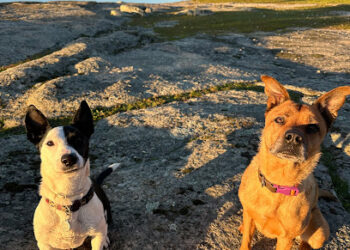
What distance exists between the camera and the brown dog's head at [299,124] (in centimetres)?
404

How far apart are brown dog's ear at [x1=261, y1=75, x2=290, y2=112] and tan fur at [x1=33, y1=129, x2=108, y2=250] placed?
360cm

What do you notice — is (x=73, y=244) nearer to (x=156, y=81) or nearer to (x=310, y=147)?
(x=310, y=147)

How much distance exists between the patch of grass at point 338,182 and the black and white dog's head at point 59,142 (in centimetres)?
615

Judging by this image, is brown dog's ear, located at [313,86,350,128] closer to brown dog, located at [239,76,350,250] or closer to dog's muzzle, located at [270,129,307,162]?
brown dog, located at [239,76,350,250]

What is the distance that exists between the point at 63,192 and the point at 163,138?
208 inches

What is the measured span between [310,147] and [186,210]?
3098 mm

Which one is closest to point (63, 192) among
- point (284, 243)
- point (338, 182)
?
point (284, 243)

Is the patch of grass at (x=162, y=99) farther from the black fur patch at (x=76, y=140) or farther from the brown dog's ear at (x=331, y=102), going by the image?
the brown dog's ear at (x=331, y=102)

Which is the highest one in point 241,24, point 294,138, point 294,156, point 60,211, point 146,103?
point 294,138

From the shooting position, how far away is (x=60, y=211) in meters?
4.11

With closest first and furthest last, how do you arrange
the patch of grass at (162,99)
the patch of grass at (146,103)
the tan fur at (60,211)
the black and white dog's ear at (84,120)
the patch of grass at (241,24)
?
the tan fur at (60,211)
the black and white dog's ear at (84,120)
the patch of grass at (146,103)
the patch of grass at (162,99)
the patch of grass at (241,24)

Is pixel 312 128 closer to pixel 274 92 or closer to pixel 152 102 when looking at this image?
pixel 274 92

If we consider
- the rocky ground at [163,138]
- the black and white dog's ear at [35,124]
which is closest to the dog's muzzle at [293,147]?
the rocky ground at [163,138]

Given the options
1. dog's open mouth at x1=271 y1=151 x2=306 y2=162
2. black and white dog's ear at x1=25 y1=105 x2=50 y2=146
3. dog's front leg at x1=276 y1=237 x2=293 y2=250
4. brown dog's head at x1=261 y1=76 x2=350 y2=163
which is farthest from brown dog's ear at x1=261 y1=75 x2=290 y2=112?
black and white dog's ear at x1=25 y1=105 x2=50 y2=146
